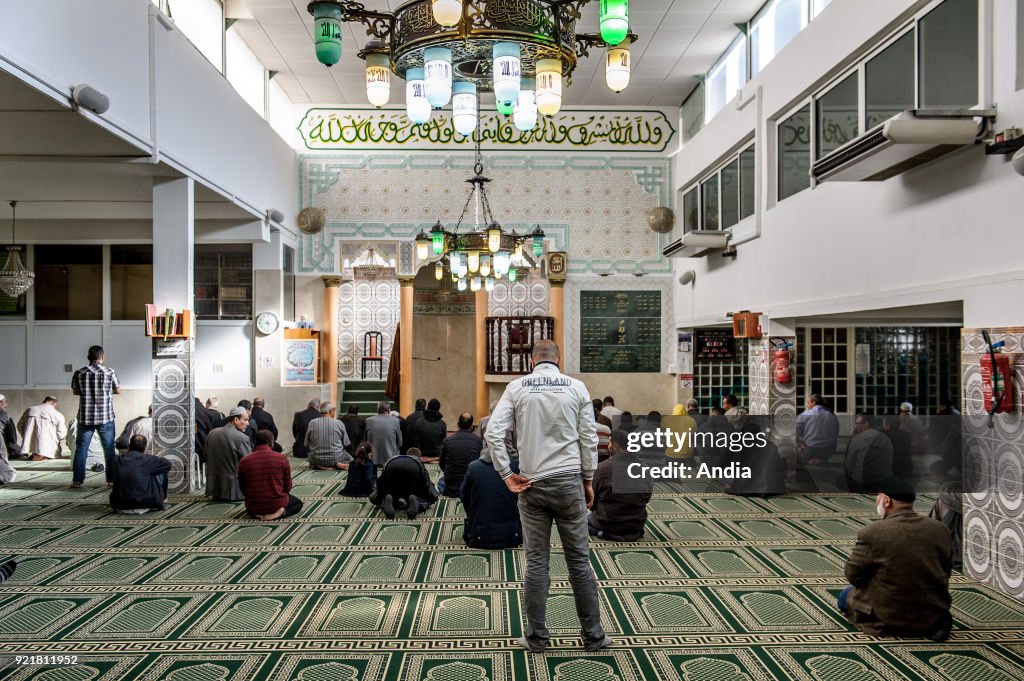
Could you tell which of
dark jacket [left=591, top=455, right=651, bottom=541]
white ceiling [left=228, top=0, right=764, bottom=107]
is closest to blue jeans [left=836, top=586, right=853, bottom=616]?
dark jacket [left=591, top=455, right=651, bottom=541]

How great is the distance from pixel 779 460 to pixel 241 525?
485 cm

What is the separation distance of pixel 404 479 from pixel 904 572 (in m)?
3.79

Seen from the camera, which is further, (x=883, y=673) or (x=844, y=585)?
(x=844, y=585)

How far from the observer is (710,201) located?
987cm

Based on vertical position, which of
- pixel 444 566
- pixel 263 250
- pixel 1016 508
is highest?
pixel 263 250

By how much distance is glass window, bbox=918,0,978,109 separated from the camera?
14.4ft

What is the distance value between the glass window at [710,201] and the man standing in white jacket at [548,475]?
22.3 ft

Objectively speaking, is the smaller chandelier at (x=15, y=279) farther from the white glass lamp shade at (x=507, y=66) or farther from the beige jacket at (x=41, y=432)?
the white glass lamp shade at (x=507, y=66)

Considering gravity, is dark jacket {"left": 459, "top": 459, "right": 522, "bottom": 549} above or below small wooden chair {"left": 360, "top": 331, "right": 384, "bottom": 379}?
below

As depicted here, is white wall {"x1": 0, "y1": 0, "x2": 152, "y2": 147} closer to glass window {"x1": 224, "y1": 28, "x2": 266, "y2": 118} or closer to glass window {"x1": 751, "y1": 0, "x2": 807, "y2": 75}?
glass window {"x1": 224, "y1": 28, "x2": 266, "y2": 118}

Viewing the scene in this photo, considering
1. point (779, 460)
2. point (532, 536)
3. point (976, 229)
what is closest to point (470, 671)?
point (532, 536)

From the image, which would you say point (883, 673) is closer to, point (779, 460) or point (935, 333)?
point (779, 460)

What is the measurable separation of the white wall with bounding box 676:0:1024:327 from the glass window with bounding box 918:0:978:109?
213 mm

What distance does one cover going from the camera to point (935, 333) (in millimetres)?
11102
